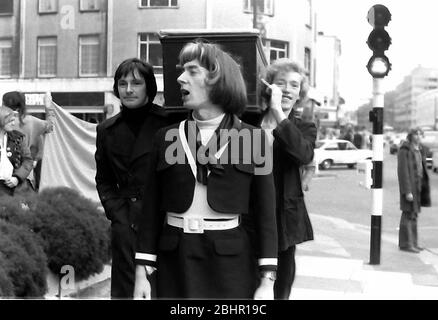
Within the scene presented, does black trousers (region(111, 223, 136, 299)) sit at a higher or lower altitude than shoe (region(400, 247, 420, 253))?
higher

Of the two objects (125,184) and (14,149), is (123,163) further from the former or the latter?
(14,149)

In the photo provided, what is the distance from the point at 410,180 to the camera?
8.86 meters

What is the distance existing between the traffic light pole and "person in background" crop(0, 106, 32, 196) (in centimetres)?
402

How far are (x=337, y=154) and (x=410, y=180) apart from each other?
721 inches

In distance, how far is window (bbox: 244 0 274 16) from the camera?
9.27m

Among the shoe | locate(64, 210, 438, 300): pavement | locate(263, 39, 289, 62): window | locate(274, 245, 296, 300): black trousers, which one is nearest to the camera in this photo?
locate(274, 245, 296, 300): black trousers

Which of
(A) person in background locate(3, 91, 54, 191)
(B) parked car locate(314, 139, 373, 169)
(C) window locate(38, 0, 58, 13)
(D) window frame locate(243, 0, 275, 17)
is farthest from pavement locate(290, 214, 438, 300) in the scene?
(B) parked car locate(314, 139, 373, 169)

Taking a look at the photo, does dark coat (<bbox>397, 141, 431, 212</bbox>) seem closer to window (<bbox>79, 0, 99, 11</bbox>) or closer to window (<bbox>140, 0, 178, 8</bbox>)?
window (<bbox>140, 0, 178, 8</bbox>)

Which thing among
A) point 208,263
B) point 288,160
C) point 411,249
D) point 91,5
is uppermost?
point 91,5

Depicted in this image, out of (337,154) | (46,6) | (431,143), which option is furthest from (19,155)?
(337,154)

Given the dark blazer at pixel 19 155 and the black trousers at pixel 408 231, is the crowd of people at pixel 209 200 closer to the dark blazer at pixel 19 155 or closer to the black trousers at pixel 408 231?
the dark blazer at pixel 19 155

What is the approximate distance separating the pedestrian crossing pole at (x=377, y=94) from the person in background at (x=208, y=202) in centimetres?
518

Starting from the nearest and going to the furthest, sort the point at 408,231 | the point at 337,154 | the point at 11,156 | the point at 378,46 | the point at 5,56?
the point at 11,156
the point at 5,56
the point at 378,46
the point at 408,231
the point at 337,154
